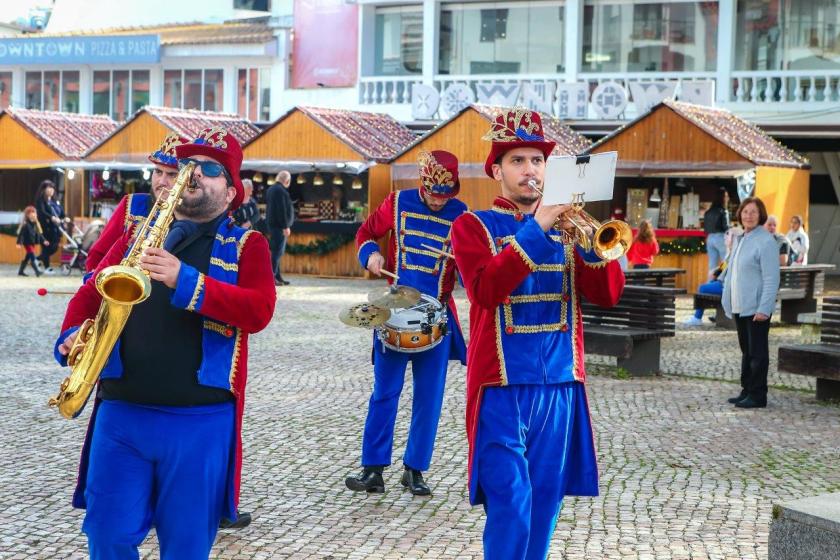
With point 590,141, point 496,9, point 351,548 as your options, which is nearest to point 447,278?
point 351,548

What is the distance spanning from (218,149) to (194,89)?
3765 cm

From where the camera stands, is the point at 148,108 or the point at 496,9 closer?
the point at 148,108

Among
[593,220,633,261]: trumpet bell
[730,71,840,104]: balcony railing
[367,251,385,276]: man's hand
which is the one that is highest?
[730,71,840,104]: balcony railing

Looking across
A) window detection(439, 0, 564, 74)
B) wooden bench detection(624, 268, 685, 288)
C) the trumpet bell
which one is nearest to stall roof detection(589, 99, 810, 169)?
wooden bench detection(624, 268, 685, 288)

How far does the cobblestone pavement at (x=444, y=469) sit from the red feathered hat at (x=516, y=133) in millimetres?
2026

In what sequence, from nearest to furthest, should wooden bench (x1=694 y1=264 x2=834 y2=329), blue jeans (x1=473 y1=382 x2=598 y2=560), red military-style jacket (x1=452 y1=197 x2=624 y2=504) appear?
blue jeans (x1=473 y1=382 x2=598 y2=560), red military-style jacket (x1=452 y1=197 x2=624 y2=504), wooden bench (x1=694 y1=264 x2=834 y2=329)

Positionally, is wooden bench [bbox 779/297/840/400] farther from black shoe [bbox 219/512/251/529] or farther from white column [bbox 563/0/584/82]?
white column [bbox 563/0/584/82]

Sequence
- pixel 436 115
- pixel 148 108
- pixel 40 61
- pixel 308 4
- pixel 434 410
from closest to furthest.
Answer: pixel 434 410
pixel 148 108
pixel 436 115
pixel 308 4
pixel 40 61

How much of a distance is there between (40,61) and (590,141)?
23.1 meters

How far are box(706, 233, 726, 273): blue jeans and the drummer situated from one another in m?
13.9

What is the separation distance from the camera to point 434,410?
23.6 feet

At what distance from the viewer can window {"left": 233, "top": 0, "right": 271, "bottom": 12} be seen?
44.7 m

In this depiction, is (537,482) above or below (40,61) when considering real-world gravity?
below

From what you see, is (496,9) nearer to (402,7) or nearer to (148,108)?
(402,7)
